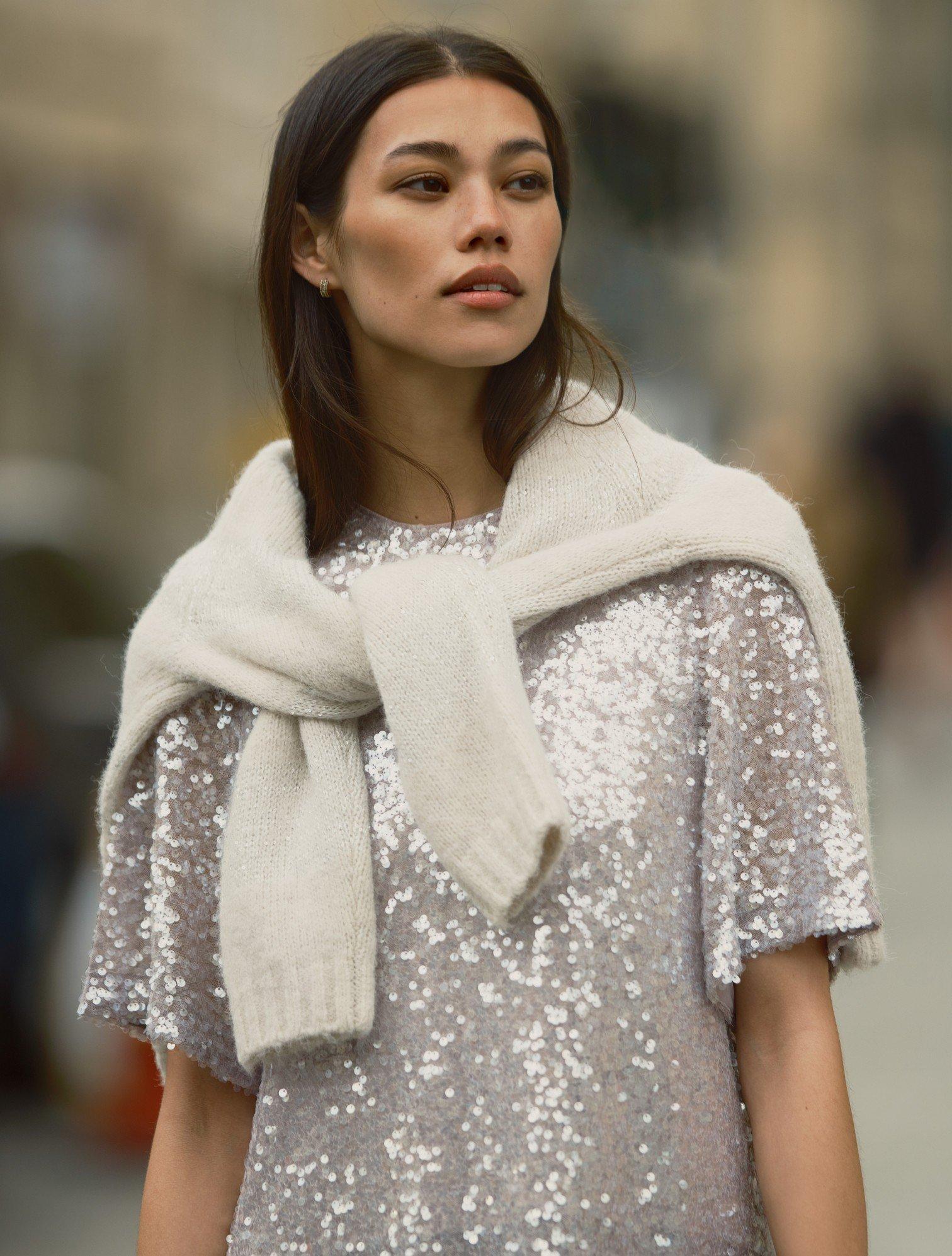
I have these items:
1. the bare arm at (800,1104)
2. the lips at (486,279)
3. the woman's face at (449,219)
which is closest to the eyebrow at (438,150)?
the woman's face at (449,219)

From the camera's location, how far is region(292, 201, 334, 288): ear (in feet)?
7.44

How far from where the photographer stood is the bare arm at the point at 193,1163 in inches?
85.7

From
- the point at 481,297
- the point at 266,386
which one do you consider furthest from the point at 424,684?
the point at 266,386

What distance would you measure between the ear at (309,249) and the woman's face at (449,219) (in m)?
0.10

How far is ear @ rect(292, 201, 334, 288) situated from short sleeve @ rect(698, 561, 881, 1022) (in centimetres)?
71

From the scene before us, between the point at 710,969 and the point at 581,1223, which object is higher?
the point at 710,969

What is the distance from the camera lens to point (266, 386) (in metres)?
A: 9.64

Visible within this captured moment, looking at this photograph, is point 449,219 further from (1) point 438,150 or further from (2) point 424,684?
(2) point 424,684

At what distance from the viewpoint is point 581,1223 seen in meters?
1.85

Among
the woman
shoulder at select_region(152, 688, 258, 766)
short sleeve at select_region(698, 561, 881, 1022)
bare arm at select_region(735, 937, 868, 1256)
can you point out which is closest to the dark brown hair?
the woman

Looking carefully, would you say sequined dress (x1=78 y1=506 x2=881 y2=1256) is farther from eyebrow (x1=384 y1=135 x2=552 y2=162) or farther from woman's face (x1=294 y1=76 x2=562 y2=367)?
eyebrow (x1=384 y1=135 x2=552 y2=162)

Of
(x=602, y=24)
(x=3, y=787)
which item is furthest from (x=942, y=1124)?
(x=602, y=24)

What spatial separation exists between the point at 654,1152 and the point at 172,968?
→ 0.69m

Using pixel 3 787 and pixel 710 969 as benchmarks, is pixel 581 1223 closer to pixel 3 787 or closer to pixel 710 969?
pixel 710 969
